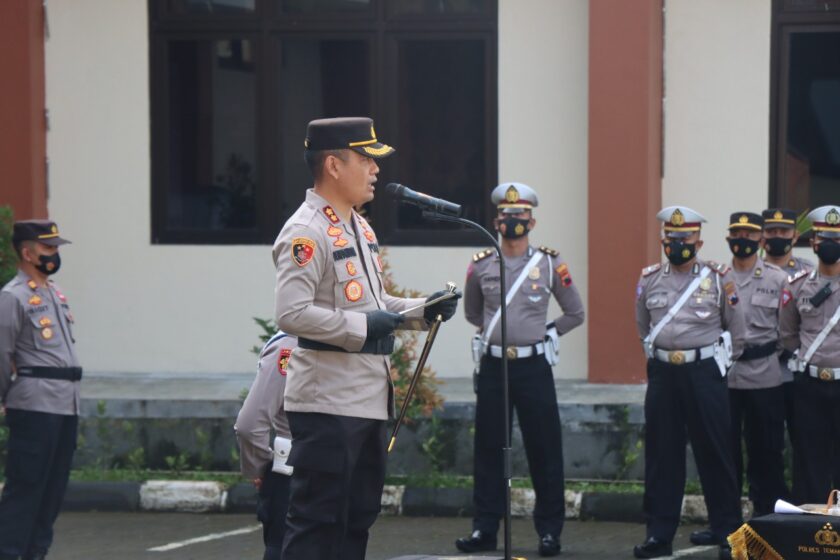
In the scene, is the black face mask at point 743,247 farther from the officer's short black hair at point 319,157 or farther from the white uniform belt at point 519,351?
the officer's short black hair at point 319,157

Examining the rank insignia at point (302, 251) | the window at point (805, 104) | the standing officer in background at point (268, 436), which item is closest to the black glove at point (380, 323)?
the rank insignia at point (302, 251)

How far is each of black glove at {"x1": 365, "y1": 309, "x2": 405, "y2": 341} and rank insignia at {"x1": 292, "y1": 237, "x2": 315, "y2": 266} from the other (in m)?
0.31

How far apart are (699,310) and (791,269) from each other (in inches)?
51.0

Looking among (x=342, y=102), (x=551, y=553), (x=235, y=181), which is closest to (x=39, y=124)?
(x=235, y=181)

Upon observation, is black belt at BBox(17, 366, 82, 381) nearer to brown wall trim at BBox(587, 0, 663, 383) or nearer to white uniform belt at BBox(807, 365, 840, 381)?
white uniform belt at BBox(807, 365, 840, 381)

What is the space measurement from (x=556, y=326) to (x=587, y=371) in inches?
113

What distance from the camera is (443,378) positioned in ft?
40.5

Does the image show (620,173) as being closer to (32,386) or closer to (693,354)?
(693,354)

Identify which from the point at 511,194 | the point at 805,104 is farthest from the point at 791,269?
the point at 805,104

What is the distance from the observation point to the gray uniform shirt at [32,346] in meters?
8.17

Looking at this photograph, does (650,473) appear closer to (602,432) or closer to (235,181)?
(602,432)

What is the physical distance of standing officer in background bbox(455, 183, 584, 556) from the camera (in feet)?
29.4

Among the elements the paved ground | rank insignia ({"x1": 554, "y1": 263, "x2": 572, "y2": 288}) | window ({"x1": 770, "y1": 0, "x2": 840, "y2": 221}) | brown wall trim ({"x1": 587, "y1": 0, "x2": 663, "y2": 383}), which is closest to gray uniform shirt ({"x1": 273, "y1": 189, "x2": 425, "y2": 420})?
the paved ground

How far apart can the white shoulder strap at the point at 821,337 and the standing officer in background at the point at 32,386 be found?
4234mm
